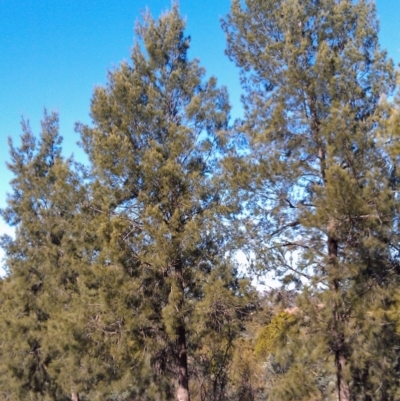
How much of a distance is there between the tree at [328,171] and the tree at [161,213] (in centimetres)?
98

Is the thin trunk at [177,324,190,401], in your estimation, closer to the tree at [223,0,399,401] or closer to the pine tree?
the tree at [223,0,399,401]

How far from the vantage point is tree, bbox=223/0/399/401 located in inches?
263

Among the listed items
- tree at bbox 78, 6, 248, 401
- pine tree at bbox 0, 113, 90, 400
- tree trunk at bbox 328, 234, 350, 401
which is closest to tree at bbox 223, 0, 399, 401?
tree trunk at bbox 328, 234, 350, 401

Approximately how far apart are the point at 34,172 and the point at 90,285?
6.25 meters

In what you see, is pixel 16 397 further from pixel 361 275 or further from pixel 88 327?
pixel 361 275

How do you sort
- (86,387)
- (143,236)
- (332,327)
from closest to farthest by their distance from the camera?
1. (332,327)
2. (143,236)
3. (86,387)

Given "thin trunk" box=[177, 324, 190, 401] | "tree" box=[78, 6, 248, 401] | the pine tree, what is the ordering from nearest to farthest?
1. "tree" box=[78, 6, 248, 401]
2. "thin trunk" box=[177, 324, 190, 401]
3. the pine tree

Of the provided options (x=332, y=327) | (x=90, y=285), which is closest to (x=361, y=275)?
(x=332, y=327)

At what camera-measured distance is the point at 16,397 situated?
43.4ft

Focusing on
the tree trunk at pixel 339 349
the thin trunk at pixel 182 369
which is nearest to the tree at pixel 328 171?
the tree trunk at pixel 339 349

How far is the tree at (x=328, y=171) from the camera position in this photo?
669cm

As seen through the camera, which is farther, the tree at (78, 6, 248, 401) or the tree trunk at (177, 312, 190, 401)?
the tree trunk at (177, 312, 190, 401)

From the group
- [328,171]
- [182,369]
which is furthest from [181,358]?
[328,171]

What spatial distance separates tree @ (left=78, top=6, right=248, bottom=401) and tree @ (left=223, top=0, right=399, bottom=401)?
98 cm
